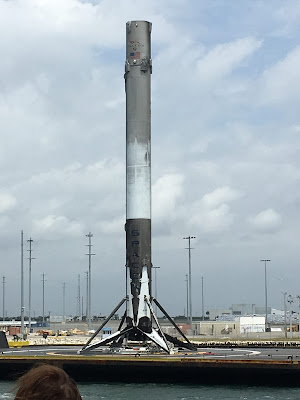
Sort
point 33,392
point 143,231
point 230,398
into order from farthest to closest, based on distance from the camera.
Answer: point 143,231, point 230,398, point 33,392

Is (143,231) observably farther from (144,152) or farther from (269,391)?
(269,391)

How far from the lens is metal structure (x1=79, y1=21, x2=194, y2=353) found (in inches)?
1852

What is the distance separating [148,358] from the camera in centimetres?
4366

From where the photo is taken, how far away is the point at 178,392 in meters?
40.8

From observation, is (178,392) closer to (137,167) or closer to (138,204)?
(138,204)

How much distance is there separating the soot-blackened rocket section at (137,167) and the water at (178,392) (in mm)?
5183

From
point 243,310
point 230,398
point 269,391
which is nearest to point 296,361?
point 269,391

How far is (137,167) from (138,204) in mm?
2269

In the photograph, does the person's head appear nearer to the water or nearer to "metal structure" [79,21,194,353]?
the water

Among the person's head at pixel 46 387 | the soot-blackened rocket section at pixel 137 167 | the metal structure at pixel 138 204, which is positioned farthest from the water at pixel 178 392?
the person's head at pixel 46 387

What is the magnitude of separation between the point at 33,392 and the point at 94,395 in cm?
3844

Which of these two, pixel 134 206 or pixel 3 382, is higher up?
pixel 134 206

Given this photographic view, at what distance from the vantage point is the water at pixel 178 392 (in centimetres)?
3881

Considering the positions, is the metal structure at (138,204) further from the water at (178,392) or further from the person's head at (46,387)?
the person's head at (46,387)
